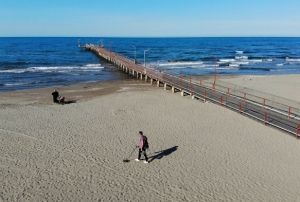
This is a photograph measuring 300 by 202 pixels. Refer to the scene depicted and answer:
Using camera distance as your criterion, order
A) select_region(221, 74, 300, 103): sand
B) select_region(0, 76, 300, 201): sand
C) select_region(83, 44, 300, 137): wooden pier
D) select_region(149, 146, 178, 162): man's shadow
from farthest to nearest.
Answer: select_region(221, 74, 300, 103): sand → select_region(83, 44, 300, 137): wooden pier → select_region(149, 146, 178, 162): man's shadow → select_region(0, 76, 300, 201): sand

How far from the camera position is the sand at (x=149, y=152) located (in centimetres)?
1280

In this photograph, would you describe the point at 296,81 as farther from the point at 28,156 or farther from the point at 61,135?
the point at 28,156

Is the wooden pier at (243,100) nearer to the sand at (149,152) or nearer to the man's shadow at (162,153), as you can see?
the sand at (149,152)

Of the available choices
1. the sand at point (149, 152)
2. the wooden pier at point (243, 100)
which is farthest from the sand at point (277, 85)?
the sand at point (149, 152)

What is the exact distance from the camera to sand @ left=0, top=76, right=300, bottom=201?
12802 millimetres

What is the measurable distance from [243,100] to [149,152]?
33.6 ft

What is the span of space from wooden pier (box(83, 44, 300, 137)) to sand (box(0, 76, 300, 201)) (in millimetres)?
800

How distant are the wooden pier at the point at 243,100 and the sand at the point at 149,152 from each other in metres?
0.80

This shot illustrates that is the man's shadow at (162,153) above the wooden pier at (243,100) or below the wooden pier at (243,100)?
below

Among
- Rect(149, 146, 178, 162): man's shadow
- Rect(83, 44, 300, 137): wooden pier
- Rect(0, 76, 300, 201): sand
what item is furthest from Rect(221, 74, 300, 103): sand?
Rect(149, 146, 178, 162): man's shadow

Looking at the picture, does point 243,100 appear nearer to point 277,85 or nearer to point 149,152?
point 149,152

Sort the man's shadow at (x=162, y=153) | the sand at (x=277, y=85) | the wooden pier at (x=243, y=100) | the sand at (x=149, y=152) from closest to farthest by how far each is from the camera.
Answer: the sand at (x=149, y=152) < the man's shadow at (x=162, y=153) < the wooden pier at (x=243, y=100) < the sand at (x=277, y=85)

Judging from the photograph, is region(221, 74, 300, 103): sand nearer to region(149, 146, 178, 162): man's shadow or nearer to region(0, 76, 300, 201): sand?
region(0, 76, 300, 201): sand

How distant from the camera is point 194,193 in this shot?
12.7 metres
